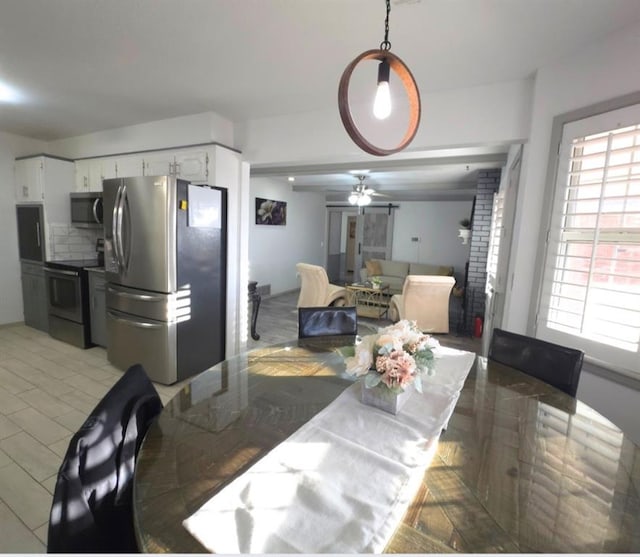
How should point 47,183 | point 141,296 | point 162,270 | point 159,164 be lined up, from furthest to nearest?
point 47,183 < point 159,164 < point 141,296 < point 162,270

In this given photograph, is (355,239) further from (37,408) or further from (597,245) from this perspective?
(37,408)

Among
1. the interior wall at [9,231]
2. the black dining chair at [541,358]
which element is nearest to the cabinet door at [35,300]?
the interior wall at [9,231]

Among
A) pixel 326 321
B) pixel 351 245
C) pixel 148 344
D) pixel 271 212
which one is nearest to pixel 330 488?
pixel 326 321

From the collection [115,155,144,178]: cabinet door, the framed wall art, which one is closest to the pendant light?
[115,155,144,178]: cabinet door

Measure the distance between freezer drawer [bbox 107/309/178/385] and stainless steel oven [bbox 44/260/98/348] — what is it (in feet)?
2.91

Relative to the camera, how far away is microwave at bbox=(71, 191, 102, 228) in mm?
3932

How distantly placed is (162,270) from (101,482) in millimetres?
2161

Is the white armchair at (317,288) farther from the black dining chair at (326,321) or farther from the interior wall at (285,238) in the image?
the black dining chair at (326,321)

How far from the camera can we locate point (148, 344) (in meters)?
2.97

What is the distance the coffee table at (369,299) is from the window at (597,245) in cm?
382

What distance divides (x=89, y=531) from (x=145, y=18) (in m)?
2.25

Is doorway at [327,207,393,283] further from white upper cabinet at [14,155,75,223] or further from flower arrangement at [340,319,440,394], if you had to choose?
flower arrangement at [340,319,440,394]

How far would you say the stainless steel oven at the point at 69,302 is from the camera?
3.76 meters

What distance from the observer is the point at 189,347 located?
3.10 metres
